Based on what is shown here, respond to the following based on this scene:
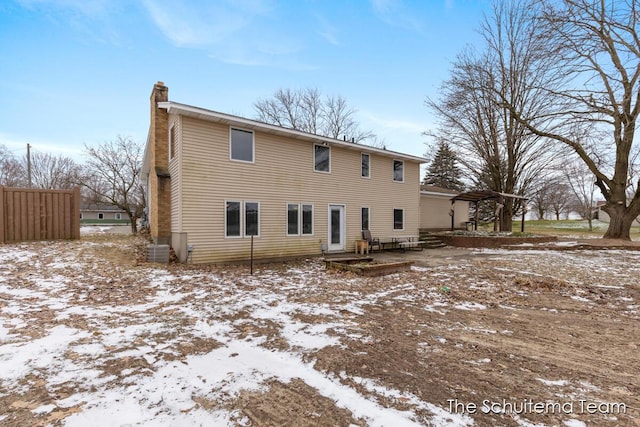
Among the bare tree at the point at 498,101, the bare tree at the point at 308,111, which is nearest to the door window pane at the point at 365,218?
the bare tree at the point at 498,101

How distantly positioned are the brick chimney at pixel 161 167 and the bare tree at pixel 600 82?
15290 mm

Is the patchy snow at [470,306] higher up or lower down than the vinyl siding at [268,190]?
lower down

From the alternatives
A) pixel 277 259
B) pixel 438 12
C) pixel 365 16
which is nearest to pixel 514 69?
pixel 438 12

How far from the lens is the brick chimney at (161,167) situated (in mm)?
10367

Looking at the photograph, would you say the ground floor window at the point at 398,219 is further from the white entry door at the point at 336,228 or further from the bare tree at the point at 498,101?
the bare tree at the point at 498,101

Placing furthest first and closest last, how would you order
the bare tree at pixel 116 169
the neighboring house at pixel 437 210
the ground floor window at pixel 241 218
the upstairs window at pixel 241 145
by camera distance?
the bare tree at pixel 116 169, the neighboring house at pixel 437 210, the upstairs window at pixel 241 145, the ground floor window at pixel 241 218

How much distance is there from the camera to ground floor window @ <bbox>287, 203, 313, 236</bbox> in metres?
11.4

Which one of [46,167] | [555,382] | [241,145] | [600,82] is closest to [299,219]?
[241,145]

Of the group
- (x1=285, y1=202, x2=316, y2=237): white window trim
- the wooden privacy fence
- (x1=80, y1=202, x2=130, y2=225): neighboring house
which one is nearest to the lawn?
(x1=285, y1=202, x2=316, y2=237): white window trim

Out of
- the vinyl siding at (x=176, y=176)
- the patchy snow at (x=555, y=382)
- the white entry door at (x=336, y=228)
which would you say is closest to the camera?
the patchy snow at (x=555, y=382)

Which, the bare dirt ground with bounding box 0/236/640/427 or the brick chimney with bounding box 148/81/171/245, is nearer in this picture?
the bare dirt ground with bounding box 0/236/640/427

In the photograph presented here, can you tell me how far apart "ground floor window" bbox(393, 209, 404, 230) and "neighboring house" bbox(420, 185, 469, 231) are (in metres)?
4.55

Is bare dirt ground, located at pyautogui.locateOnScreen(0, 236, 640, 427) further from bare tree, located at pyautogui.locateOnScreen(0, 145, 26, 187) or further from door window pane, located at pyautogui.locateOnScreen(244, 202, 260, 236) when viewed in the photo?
bare tree, located at pyautogui.locateOnScreen(0, 145, 26, 187)

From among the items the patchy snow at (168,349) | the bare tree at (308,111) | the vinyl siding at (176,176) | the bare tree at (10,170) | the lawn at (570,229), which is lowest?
the lawn at (570,229)
